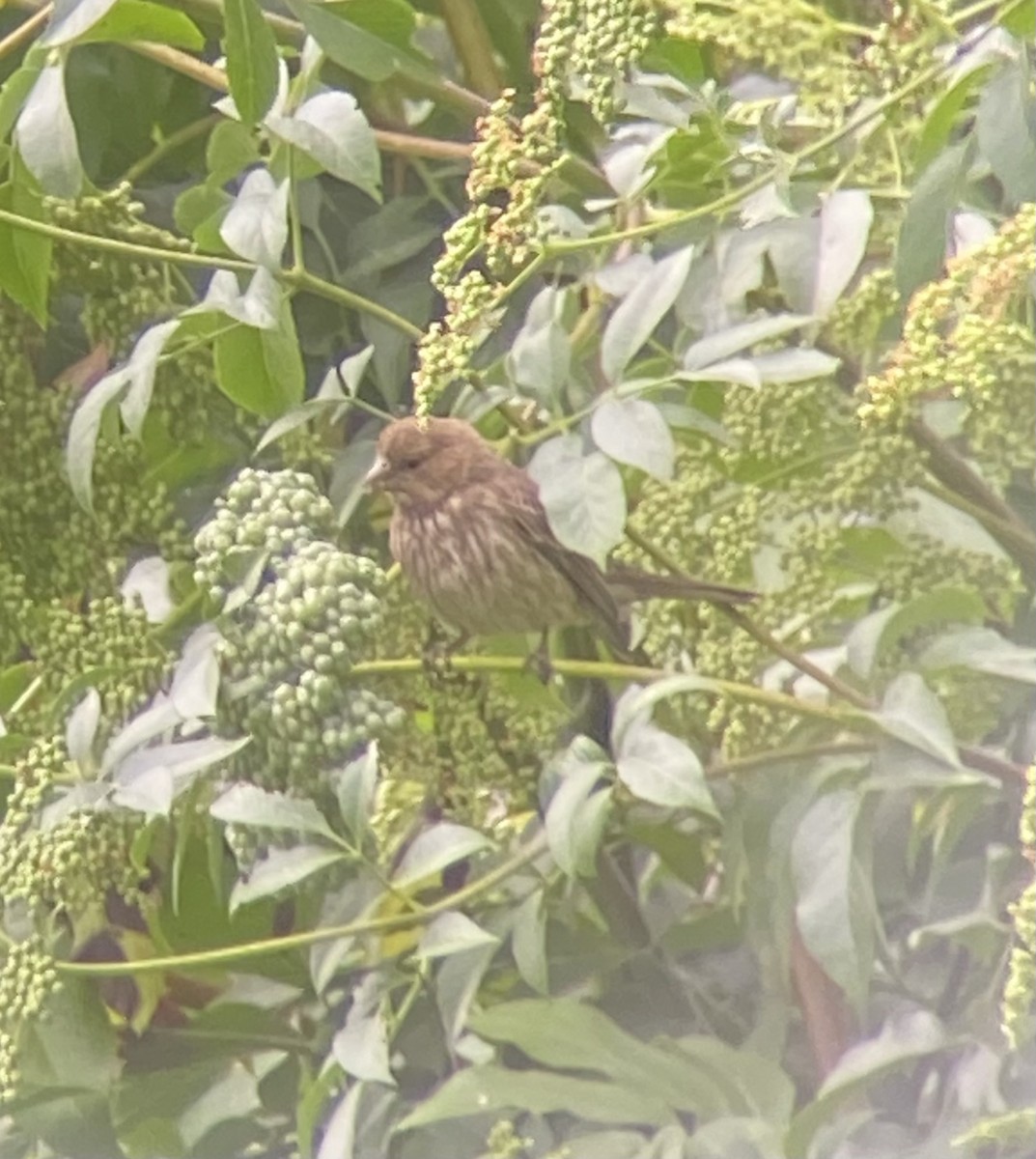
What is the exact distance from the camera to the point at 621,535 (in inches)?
34.0

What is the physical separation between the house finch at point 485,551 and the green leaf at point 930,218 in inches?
6.8

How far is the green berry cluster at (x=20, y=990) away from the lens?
3.23 feet

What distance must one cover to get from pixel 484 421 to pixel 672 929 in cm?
27

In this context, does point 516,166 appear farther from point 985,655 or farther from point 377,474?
point 985,655

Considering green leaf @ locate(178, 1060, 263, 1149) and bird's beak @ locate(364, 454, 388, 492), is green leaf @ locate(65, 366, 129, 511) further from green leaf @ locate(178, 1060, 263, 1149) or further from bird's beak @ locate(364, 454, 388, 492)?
green leaf @ locate(178, 1060, 263, 1149)

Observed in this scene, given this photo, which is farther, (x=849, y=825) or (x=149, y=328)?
(x=149, y=328)

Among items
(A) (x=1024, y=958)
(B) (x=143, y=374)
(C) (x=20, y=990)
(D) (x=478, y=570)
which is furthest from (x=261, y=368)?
(A) (x=1024, y=958)

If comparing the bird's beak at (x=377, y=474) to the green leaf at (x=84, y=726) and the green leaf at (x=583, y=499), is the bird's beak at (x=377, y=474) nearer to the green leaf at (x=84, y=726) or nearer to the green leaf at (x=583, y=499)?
the green leaf at (x=583, y=499)

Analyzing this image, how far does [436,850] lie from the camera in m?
0.92

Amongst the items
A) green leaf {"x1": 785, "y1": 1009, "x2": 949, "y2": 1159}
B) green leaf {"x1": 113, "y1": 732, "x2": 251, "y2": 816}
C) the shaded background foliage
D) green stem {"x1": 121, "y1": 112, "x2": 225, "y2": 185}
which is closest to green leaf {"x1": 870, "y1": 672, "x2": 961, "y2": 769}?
the shaded background foliage

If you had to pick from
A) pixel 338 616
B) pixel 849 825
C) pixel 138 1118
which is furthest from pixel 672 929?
pixel 138 1118

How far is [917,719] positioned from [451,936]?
0.88ft

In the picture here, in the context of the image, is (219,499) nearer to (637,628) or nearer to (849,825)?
(637,628)

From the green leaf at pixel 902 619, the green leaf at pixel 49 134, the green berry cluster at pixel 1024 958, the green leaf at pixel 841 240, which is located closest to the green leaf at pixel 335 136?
the green leaf at pixel 49 134
